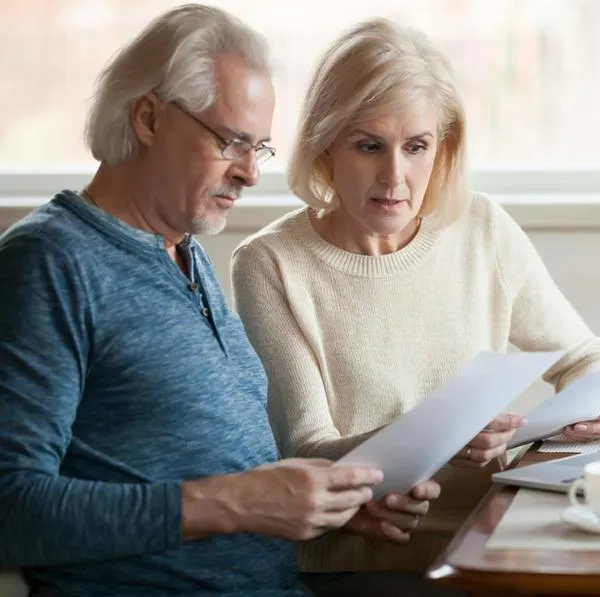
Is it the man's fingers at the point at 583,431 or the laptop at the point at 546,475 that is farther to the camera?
the man's fingers at the point at 583,431

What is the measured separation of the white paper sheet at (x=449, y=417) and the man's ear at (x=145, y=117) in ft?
1.60

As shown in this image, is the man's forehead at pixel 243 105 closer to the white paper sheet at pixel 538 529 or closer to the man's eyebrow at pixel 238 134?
the man's eyebrow at pixel 238 134

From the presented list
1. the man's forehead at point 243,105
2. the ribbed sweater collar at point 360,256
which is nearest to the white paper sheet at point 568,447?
the ribbed sweater collar at point 360,256

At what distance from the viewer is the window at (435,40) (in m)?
3.07

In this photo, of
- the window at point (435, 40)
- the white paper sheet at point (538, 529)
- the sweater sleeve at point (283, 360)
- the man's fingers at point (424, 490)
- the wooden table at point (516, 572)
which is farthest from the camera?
the window at point (435, 40)

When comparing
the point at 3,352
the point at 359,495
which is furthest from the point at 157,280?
the point at 359,495

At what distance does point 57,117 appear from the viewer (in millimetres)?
3234

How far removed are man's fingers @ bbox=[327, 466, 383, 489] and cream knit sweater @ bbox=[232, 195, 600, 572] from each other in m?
0.40

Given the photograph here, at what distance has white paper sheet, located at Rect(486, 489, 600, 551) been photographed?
1352 mm

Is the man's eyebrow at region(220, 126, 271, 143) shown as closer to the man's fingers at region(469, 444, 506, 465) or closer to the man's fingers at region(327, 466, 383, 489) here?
the man's fingers at region(327, 466, 383, 489)

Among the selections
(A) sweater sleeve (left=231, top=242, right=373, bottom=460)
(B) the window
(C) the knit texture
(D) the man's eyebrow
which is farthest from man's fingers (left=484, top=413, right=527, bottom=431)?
(B) the window

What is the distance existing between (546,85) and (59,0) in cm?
→ 122

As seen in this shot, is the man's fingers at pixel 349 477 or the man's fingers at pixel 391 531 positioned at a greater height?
the man's fingers at pixel 349 477

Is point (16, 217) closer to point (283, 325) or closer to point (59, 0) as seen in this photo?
point (59, 0)
